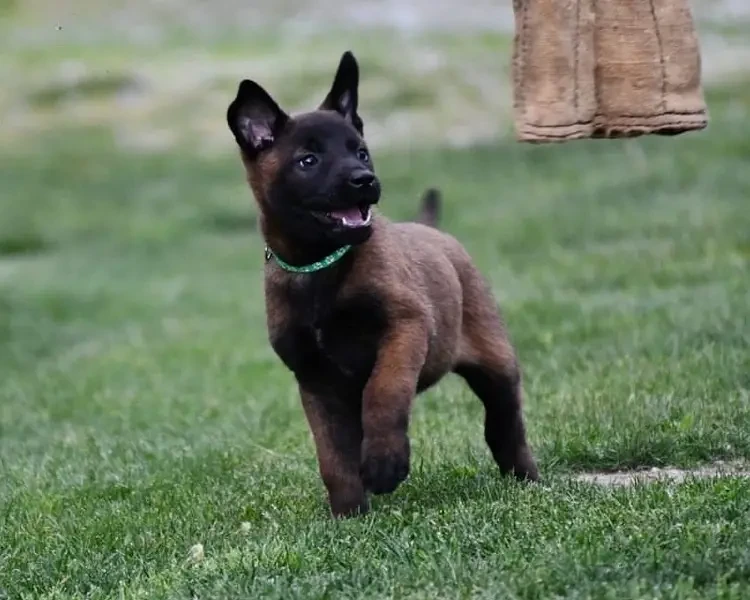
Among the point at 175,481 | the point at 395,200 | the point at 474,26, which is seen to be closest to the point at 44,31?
the point at 474,26

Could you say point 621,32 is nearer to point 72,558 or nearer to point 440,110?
point 72,558

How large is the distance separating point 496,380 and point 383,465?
128cm

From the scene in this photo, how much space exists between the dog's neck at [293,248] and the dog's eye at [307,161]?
279 mm

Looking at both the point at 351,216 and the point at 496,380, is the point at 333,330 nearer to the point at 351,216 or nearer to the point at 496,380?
the point at 351,216

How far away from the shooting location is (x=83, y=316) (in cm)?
1717

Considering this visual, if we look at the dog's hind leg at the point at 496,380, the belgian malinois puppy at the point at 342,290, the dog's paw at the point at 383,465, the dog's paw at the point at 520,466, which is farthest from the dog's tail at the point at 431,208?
the dog's paw at the point at 383,465

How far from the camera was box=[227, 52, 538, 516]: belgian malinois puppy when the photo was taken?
5910 millimetres

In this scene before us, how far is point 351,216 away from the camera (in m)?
6.03

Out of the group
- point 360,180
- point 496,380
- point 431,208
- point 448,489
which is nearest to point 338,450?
point 448,489

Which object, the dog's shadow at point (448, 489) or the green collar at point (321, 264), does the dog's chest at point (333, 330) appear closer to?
the green collar at point (321, 264)

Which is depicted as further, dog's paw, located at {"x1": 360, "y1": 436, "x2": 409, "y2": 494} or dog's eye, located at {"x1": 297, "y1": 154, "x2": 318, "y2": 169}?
dog's eye, located at {"x1": 297, "y1": 154, "x2": 318, "y2": 169}

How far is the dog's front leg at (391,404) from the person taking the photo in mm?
5645

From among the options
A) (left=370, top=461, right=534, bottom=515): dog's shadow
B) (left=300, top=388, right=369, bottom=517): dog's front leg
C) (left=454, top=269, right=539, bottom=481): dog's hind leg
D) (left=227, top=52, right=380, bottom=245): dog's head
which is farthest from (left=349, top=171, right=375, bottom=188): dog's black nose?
(left=370, top=461, right=534, bottom=515): dog's shadow

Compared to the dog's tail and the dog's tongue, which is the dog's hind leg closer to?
the dog's tail
